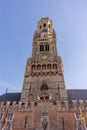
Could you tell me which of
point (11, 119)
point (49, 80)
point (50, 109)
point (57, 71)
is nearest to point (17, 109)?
point (11, 119)

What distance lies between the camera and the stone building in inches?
1013

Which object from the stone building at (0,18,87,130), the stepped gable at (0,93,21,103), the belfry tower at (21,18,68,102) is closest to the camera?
the stone building at (0,18,87,130)

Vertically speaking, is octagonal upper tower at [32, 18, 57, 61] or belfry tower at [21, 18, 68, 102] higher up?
octagonal upper tower at [32, 18, 57, 61]

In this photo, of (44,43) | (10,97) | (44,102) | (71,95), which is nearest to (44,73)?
(71,95)

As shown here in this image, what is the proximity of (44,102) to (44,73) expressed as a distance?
7090 mm

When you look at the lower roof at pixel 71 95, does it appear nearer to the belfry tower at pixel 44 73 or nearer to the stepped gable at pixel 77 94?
the stepped gable at pixel 77 94

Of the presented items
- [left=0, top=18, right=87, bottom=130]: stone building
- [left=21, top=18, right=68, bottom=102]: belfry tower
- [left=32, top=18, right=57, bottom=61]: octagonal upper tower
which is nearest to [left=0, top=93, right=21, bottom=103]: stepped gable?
[left=0, top=18, right=87, bottom=130]: stone building

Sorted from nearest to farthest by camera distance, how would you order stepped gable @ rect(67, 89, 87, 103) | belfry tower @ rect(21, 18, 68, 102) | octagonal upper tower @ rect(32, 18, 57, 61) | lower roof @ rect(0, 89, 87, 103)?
belfry tower @ rect(21, 18, 68, 102), stepped gable @ rect(67, 89, 87, 103), lower roof @ rect(0, 89, 87, 103), octagonal upper tower @ rect(32, 18, 57, 61)

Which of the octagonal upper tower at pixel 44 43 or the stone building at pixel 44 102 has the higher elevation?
the octagonal upper tower at pixel 44 43

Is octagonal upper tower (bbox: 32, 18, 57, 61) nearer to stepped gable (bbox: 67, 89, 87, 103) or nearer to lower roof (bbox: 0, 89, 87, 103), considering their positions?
stepped gable (bbox: 67, 89, 87, 103)

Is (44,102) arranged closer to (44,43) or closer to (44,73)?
(44,73)

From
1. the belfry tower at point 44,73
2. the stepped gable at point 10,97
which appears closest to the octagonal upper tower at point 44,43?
the belfry tower at point 44,73

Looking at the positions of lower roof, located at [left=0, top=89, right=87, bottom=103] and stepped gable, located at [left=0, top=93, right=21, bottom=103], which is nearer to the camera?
lower roof, located at [left=0, top=89, right=87, bottom=103]

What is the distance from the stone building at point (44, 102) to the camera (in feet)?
84.4
